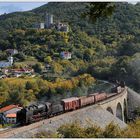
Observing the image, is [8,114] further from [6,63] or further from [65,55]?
[65,55]

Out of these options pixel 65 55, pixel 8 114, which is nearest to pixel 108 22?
pixel 65 55

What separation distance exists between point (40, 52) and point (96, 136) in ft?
32.1

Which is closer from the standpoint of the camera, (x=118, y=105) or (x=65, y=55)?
(x=118, y=105)

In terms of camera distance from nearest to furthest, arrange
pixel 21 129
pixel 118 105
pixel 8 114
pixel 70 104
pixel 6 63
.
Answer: pixel 21 129 → pixel 70 104 → pixel 8 114 → pixel 118 105 → pixel 6 63

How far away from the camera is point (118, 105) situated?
457 inches

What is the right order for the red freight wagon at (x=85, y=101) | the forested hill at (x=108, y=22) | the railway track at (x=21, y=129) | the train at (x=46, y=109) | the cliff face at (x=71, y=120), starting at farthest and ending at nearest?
1. the forested hill at (x=108, y=22)
2. the red freight wagon at (x=85, y=101)
3. the train at (x=46, y=109)
4. the cliff face at (x=71, y=120)
5. the railway track at (x=21, y=129)

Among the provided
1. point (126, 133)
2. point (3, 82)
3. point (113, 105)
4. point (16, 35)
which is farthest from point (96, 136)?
point (16, 35)

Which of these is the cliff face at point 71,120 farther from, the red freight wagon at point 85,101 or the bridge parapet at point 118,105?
the bridge parapet at point 118,105

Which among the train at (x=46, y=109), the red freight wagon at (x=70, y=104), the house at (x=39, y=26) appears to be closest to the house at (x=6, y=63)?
the house at (x=39, y=26)

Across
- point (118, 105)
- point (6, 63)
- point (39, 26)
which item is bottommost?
point (118, 105)

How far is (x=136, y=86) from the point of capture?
1650 centimetres

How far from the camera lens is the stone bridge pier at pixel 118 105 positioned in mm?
10273

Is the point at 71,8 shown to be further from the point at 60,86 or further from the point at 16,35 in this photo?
the point at 60,86

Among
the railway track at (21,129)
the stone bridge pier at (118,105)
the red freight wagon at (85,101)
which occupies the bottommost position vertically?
the stone bridge pier at (118,105)
